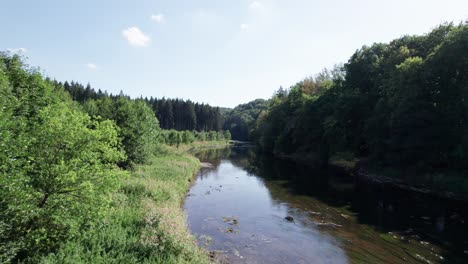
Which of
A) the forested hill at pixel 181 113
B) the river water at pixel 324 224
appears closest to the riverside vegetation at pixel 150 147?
the river water at pixel 324 224

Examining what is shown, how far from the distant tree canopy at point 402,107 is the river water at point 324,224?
23.8 feet

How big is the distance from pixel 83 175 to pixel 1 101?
137 inches

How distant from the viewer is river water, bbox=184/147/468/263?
16984mm

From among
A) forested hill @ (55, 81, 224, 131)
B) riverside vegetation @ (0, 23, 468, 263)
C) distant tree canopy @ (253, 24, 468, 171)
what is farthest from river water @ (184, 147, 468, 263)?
forested hill @ (55, 81, 224, 131)

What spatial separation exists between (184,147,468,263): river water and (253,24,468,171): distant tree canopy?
725 cm

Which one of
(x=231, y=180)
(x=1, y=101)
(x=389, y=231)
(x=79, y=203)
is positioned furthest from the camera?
(x=231, y=180)

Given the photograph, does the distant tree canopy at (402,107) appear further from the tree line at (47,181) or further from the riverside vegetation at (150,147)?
the tree line at (47,181)

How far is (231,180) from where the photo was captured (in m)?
43.0

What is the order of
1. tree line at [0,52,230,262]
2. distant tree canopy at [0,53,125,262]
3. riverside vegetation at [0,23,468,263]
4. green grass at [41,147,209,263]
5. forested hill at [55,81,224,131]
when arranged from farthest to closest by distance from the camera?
forested hill at [55,81,224,131] → green grass at [41,147,209,263] → riverside vegetation at [0,23,468,263] → distant tree canopy at [0,53,125,262] → tree line at [0,52,230,262]

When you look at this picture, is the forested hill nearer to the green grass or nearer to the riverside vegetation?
the riverside vegetation

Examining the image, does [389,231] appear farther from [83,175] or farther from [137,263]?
[83,175]

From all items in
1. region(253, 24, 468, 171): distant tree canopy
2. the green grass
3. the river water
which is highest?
region(253, 24, 468, 171): distant tree canopy

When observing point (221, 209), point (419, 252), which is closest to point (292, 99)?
point (221, 209)

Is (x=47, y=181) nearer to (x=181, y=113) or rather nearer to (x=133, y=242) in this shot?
(x=133, y=242)
